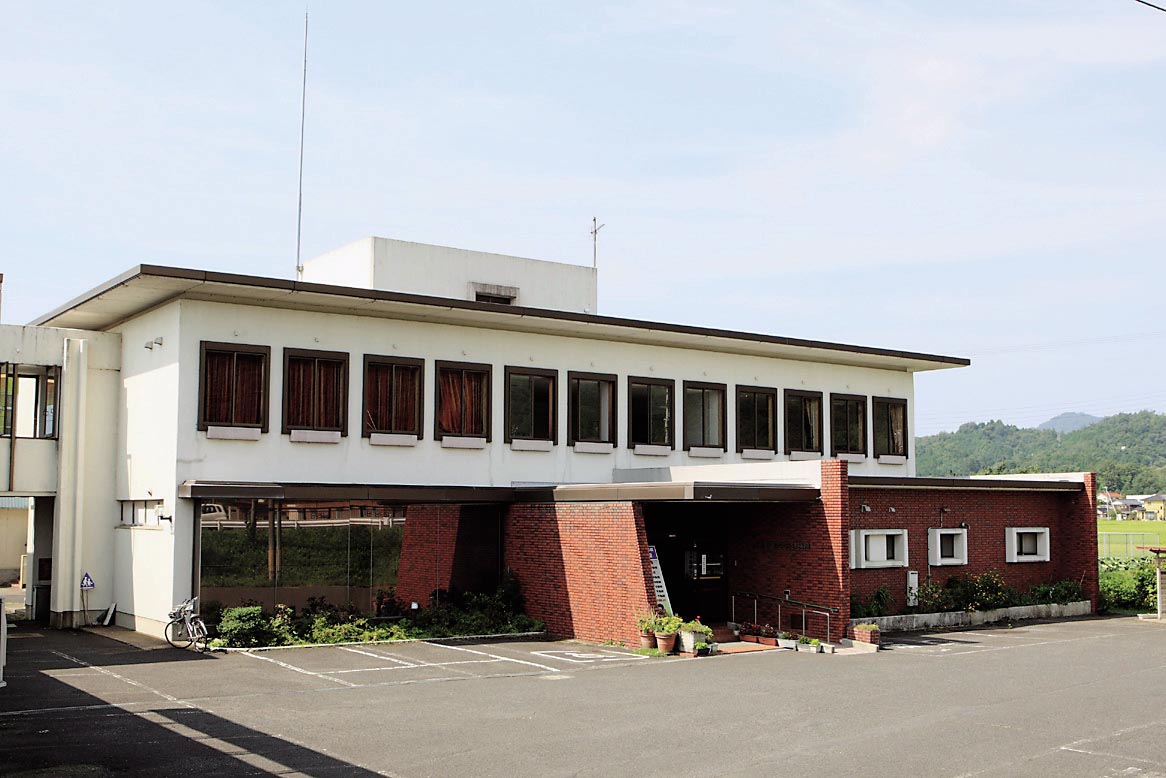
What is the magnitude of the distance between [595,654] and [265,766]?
10.1 m

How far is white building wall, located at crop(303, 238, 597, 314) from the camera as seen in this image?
1126 inches

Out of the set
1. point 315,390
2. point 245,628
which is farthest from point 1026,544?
point 245,628

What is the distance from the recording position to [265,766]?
1137 cm

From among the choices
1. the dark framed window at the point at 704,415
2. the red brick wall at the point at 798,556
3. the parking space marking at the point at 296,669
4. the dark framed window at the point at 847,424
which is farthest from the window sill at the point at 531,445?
the dark framed window at the point at 847,424

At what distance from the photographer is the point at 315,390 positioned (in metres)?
24.1

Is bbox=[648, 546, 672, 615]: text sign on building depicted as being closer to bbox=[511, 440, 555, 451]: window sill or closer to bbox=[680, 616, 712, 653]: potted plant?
bbox=[680, 616, 712, 653]: potted plant

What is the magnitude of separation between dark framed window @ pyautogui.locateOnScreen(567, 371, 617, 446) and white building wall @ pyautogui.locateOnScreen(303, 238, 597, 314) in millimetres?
3835

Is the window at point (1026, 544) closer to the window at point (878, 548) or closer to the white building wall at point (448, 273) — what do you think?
the window at point (878, 548)

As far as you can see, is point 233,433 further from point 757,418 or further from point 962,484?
point 962,484

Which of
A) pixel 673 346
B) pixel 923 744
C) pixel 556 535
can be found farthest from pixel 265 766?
pixel 673 346

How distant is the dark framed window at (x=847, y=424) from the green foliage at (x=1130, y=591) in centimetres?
724

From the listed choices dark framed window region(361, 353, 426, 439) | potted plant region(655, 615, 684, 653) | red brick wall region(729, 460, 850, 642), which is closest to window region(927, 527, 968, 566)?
red brick wall region(729, 460, 850, 642)

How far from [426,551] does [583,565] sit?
369cm

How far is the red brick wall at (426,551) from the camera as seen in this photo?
2427 centimetres
